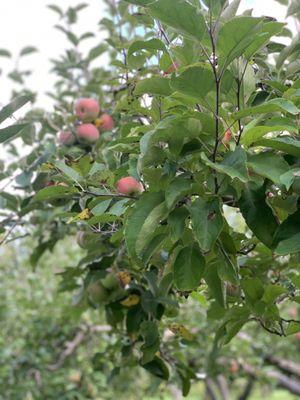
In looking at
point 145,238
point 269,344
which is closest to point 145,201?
point 145,238

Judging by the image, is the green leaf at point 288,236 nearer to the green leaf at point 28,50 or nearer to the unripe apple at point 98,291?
the unripe apple at point 98,291

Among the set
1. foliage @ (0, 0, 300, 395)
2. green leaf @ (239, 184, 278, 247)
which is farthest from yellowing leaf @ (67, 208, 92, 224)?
green leaf @ (239, 184, 278, 247)

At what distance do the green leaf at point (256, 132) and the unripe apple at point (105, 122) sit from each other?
1.07m

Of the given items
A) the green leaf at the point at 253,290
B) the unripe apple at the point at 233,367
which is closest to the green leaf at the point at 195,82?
the green leaf at the point at 253,290

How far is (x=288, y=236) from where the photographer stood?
2.45 feet

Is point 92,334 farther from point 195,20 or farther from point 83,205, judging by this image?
point 195,20

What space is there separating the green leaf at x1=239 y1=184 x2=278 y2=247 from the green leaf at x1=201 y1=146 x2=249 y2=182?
64 millimetres

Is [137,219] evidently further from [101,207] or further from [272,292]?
[272,292]

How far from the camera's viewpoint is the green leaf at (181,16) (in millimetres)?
667

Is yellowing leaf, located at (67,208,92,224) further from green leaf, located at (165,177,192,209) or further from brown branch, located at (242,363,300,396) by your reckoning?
brown branch, located at (242,363,300,396)

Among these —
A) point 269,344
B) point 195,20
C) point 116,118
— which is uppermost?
point 195,20

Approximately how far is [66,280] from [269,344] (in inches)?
104

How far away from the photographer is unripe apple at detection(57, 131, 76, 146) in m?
1.74

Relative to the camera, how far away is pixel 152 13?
0.69 m
